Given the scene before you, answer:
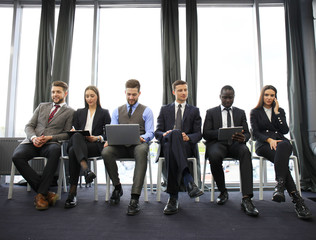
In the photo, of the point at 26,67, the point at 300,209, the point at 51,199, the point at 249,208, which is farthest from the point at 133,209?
the point at 26,67

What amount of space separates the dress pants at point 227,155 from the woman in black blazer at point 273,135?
0.26 meters

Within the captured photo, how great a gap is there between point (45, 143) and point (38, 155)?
6.0 inches

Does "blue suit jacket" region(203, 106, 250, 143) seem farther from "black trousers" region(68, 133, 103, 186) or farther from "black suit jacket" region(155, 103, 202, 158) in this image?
"black trousers" region(68, 133, 103, 186)

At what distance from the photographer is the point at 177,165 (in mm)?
2047

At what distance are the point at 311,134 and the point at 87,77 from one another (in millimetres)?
3379

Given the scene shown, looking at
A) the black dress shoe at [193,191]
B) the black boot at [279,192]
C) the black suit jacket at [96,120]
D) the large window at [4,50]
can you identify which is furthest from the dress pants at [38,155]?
the black boot at [279,192]

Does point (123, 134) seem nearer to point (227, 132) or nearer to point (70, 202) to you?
point (70, 202)

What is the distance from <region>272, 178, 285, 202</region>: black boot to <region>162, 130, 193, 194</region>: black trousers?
78cm

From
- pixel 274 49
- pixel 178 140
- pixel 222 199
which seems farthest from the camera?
pixel 274 49

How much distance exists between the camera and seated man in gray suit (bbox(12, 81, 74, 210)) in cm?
215

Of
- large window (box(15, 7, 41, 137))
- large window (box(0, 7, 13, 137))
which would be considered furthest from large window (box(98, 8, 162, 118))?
large window (box(0, 7, 13, 137))

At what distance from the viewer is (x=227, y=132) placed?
7.42ft

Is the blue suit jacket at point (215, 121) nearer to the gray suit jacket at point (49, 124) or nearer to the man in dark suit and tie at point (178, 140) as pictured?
the man in dark suit and tie at point (178, 140)

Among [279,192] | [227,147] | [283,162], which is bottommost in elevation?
[279,192]
